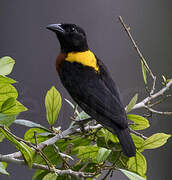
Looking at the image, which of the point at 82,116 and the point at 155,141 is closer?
the point at 155,141

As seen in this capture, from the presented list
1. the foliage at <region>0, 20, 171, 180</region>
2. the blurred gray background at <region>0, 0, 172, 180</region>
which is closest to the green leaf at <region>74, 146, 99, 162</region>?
the foliage at <region>0, 20, 171, 180</region>

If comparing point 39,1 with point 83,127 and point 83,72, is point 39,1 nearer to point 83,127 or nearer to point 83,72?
point 83,72

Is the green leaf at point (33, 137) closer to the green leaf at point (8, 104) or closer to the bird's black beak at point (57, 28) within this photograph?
the green leaf at point (8, 104)

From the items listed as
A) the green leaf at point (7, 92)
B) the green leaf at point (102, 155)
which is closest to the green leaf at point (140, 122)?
the green leaf at point (102, 155)

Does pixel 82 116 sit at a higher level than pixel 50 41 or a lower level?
lower

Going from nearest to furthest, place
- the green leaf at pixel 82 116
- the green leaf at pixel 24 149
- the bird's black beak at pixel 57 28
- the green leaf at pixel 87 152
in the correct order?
1. the green leaf at pixel 24 149
2. the green leaf at pixel 87 152
3. the green leaf at pixel 82 116
4. the bird's black beak at pixel 57 28

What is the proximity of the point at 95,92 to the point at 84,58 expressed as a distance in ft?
0.36

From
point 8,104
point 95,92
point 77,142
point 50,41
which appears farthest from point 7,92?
point 50,41

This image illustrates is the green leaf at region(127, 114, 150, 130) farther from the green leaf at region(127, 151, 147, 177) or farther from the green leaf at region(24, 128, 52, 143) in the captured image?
the green leaf at region(24, 128, 52, 143)

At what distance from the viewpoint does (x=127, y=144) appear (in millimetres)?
514

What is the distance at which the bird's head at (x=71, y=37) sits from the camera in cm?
78

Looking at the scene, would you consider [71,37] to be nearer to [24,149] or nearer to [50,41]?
[50,41]

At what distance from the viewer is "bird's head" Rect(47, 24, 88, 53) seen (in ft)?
2.56

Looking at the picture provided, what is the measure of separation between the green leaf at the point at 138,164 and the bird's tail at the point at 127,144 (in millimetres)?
23
